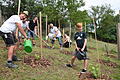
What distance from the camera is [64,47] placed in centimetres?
1307

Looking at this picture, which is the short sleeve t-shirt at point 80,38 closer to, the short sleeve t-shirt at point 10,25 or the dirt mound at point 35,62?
the dirt mound at point 35,62

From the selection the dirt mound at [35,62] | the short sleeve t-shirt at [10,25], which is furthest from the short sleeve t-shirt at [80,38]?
the short sleeve t-shirt at [10,25]

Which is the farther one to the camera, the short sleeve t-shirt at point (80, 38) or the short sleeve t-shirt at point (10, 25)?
the short sleeve t-shirt at point (80, 38)

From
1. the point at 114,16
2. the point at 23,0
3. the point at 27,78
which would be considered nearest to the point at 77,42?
the point at 27,78

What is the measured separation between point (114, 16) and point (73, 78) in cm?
4228

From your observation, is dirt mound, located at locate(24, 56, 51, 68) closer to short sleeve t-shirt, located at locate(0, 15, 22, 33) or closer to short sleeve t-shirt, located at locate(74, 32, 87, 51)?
short sleeve t-shirt, located at locate(74, 32, 87, 51)

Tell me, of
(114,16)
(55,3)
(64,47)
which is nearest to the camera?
(64,47)

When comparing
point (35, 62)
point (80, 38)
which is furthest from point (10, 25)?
point (80, 38)

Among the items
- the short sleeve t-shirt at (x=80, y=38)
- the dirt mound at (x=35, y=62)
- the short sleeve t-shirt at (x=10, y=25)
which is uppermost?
the short sleeve t-shirt at (x=10, y=25)

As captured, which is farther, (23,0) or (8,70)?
(23,0)

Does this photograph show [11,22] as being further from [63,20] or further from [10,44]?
[63,20]

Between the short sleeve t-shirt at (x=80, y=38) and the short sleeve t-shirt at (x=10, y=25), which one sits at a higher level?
the short sleeve t-shirt at (x=10, y=25)

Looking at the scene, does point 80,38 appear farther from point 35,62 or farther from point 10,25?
point 10,25

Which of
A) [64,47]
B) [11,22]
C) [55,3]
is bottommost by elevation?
[64,47]
